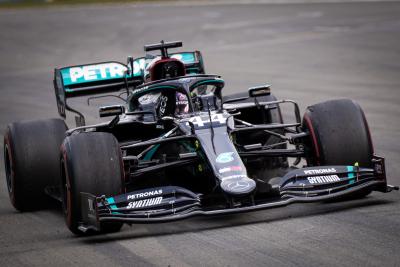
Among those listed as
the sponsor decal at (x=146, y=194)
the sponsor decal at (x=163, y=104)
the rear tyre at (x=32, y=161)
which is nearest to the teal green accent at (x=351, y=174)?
the sponsor decal at (x=146, y=194)

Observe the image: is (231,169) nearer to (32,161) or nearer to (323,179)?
(323,179)

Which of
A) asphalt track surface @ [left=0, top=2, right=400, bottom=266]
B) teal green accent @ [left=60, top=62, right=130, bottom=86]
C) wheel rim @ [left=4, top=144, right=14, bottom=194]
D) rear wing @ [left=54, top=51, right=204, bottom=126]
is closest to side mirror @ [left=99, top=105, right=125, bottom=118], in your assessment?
asphalt track surface @ [left=0, top=2, right=400, bottom=266]

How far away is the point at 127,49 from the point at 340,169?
20.3 m

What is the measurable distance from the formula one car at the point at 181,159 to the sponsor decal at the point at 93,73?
3.34ft

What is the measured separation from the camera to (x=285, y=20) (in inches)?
1299

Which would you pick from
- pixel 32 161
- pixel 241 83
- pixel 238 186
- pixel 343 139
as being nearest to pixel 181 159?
pixel 238 186

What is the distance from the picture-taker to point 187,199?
9.32m

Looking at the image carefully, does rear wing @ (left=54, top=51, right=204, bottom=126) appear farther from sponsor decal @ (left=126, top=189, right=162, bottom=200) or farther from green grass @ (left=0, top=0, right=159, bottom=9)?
green grass @ (left=0, top=0, right=159, bottom=9)

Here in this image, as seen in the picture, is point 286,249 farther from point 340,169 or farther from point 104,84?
point 104,84

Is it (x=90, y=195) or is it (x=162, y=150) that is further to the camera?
(x=162, y=150)

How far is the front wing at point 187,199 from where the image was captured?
9164mm

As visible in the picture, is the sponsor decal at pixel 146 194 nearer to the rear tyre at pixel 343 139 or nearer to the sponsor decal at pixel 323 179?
the sponsor decal at pixel 323 179

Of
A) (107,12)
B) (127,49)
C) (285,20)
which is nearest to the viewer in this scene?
(127,49)

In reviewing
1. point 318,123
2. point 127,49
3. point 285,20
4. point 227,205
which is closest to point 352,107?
point 318,123
